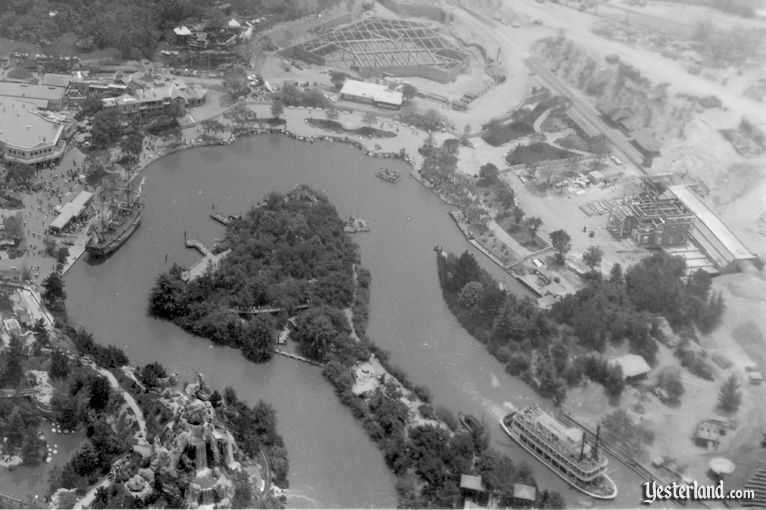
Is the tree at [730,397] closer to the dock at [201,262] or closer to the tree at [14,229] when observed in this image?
the dock at [201,262]

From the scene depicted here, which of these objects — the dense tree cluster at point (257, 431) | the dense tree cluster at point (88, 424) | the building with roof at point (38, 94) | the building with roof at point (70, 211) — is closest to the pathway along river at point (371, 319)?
the dense tree cluster at point (257, 431)

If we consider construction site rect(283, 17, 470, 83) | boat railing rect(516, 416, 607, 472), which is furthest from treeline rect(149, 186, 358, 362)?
construction site rect(283, 17, 470, 83)

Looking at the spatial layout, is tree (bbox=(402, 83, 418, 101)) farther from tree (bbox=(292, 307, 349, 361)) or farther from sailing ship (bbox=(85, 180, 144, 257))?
tree (bbox=(292, 307, 349, 361))

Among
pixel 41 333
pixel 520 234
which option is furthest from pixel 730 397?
pixel 41 333

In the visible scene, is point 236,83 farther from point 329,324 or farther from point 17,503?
point 17,503

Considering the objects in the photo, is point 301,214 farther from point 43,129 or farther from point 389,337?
point 43,129

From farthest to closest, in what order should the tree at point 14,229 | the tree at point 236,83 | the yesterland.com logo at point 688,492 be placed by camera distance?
the tree at point 236,83 → the tree at point 14,229 → the yesterland.com logo at point 688,492
